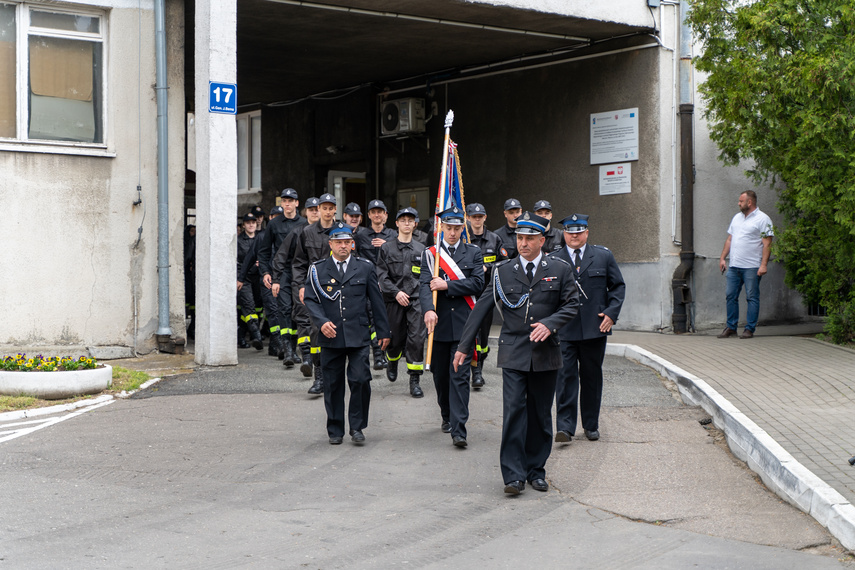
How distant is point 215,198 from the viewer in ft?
39.6

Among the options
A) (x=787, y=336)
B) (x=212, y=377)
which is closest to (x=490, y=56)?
(x=787, y=336)

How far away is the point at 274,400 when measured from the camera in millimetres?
10039

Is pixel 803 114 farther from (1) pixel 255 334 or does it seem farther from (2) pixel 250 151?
(2) pixel 250 151

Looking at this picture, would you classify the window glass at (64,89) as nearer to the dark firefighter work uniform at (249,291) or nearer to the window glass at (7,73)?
the window glass at (7,73)

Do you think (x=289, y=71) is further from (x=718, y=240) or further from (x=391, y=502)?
(x=391, y=502)

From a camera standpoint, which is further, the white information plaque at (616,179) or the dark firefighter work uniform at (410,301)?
the white information plaque at (616,179)

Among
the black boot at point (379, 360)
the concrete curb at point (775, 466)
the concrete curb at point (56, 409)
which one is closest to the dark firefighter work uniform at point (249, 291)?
the black boot at point (379, 360)

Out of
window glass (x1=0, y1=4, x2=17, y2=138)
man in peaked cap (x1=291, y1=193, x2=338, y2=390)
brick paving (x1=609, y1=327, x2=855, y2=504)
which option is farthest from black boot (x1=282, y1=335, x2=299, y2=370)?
brick paving (x1=609, y1=327, x2=855, y2=504)

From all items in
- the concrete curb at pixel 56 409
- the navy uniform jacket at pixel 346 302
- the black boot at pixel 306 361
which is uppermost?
Answer: the navy uniform jacket at pixel 346 302

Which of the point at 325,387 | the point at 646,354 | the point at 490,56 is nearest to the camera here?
the point at 325,387

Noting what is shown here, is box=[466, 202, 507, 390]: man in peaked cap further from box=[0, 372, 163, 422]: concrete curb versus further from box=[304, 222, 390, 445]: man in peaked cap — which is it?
box=[0, 372, 163, 422]: concrete curb

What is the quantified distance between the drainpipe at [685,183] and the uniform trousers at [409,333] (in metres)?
6.18

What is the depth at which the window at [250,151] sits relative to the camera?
77.6ft

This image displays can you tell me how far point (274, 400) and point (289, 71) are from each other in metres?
10.9
